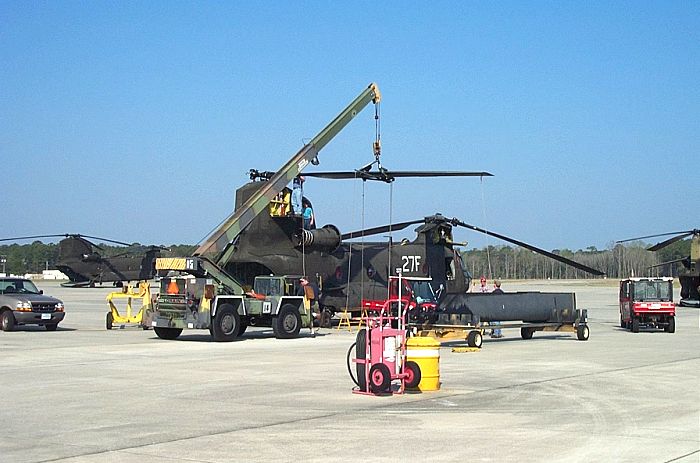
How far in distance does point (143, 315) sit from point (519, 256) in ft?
490

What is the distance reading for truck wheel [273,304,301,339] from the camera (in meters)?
26.6

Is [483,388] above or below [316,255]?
below

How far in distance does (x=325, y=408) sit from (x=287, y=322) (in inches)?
568

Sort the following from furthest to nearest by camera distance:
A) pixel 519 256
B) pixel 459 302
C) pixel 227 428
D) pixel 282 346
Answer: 1. pixel 519 256
2. pixel 459 302
3. pixel 282 346
4. pixel 227 428

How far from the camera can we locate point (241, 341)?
25.6m

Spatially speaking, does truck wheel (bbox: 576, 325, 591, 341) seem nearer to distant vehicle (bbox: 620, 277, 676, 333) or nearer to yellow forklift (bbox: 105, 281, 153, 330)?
distant vehicle (bbox: 620, 277, 676, 333)

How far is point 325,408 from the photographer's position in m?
12.5

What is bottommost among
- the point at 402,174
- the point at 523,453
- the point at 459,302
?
the point at 523,453

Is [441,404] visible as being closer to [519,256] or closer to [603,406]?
[603,406]

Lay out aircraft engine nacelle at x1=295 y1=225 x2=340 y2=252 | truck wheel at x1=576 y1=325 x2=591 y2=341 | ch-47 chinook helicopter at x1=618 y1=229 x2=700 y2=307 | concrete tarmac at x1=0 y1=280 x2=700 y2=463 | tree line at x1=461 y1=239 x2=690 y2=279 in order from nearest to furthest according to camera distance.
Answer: concrete tarmac at x1=0 y1=280 x2=700 y2=463
truck wheel at x1=576 y1=325 x2=591 y2=341
aircraft engine nacelle at x1=295 y1=225 x2=340 y2=252
ch-47 chinook helicopter at x1=618 y1=229 x2=700 y2=307
tree line at x1=461 y1=239 x2=690 y2=279

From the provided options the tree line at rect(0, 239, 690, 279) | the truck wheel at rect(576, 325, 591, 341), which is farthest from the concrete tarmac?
the tree line at rect(0, 239, 690, 279)

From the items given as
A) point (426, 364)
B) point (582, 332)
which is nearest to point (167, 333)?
point (582, 332)

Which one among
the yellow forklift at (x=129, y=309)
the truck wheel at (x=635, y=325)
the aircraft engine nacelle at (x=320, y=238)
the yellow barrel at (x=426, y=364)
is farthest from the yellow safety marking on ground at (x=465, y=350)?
the truck wheel at (x=635, y=325)

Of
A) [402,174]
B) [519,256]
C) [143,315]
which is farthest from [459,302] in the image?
[519,256]
